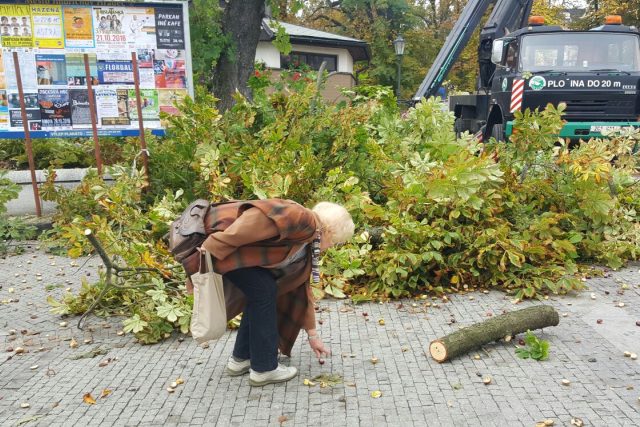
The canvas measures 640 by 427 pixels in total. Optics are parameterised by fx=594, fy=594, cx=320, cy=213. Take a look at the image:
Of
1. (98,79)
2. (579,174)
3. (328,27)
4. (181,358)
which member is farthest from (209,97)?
(328,27)

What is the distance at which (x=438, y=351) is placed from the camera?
3727 mm

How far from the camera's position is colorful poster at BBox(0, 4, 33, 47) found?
22.7 feet

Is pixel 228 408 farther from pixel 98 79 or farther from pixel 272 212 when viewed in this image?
pixel 98 79

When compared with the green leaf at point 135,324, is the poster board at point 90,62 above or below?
above

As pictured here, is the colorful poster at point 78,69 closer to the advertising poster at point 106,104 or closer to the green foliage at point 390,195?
the advertising poster at point 106,104

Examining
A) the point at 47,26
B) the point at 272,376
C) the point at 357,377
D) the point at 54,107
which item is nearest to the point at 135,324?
the point at 272,376

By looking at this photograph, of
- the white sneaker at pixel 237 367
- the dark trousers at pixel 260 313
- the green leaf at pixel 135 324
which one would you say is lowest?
the white sneaker at pixel 237 367

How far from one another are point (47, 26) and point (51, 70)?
0.51 meters

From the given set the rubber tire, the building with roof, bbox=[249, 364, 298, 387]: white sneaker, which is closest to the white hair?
bbox=[249, 364, 298, 387]: white sneaker

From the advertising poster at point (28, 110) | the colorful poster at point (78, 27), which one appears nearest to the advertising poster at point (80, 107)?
the advertising poster at point (28, 110)

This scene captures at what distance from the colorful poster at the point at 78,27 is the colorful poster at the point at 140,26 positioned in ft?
1.37

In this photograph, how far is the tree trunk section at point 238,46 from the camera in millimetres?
9633

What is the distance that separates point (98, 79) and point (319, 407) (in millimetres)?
5398

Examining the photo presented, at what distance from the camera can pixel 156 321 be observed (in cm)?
427
